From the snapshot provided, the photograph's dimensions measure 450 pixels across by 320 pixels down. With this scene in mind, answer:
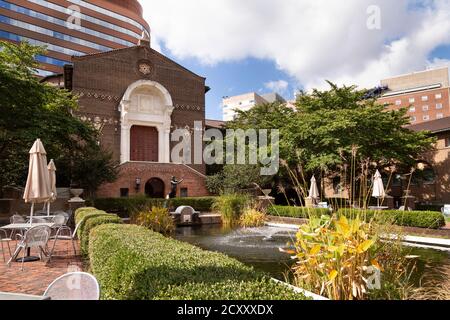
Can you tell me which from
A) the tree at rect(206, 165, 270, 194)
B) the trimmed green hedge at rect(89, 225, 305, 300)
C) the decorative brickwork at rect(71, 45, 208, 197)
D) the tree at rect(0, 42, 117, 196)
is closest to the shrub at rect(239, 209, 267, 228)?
the tree at rect(206, 165, 270, 194)

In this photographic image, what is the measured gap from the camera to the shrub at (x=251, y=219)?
15719 millimetres

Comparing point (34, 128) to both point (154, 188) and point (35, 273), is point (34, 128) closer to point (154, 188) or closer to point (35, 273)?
point (35, 273)

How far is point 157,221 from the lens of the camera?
12.8 meters

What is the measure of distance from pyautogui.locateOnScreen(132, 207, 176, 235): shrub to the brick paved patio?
5.21 metres

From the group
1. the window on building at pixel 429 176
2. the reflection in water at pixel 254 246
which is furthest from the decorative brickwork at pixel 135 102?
the window on building at pixel 429 176

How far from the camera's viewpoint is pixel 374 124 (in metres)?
19.3

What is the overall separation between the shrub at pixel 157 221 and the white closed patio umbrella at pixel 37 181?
5.65m

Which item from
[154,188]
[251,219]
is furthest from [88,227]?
[154,188]

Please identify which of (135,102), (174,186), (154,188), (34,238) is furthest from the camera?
(135,102)

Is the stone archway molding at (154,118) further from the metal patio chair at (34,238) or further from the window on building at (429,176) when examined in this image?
the window on building at (429,176)

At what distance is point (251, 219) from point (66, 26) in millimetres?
54095

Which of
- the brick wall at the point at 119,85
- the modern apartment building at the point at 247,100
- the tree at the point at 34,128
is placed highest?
the modern apartment building at the point at 247,100

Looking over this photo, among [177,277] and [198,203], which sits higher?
[177,277]
